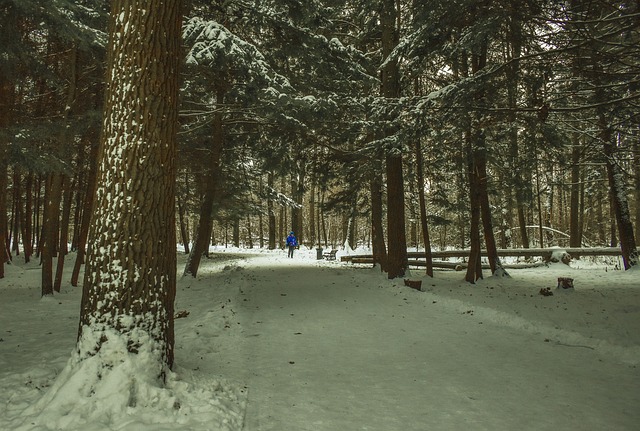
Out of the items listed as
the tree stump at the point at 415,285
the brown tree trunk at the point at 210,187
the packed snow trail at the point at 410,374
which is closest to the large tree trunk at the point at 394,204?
the tree stump at the point at 415,285

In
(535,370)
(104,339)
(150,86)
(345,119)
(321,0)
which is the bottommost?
(535,370)

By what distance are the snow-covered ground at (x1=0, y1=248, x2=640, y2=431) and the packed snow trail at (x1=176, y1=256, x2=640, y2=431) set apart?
0.9 inches

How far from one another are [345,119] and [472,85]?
584cm

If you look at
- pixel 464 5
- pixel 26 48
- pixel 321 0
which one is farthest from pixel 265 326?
pixel 321 0

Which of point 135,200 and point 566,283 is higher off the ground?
point 135,200

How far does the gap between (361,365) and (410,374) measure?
27.2 inches

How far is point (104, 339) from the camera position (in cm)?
367

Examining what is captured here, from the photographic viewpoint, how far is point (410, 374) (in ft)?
15.9

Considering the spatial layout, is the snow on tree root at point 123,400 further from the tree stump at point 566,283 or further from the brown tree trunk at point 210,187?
the brown tree trunk at point 210,187

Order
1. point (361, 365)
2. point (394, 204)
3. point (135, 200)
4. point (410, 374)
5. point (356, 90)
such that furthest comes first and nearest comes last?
1. point (394, 204)
2. point (356, 90)
3. point (361, 365)
4. point (410, 374)
5. point (135, 200)

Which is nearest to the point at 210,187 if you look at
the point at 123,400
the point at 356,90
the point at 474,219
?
the point at 356,90

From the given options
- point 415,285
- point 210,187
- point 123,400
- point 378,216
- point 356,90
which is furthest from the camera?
point 378,216

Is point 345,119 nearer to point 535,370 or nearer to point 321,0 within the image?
point 321,0

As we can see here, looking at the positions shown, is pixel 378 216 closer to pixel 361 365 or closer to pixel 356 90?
pixel 356 90
